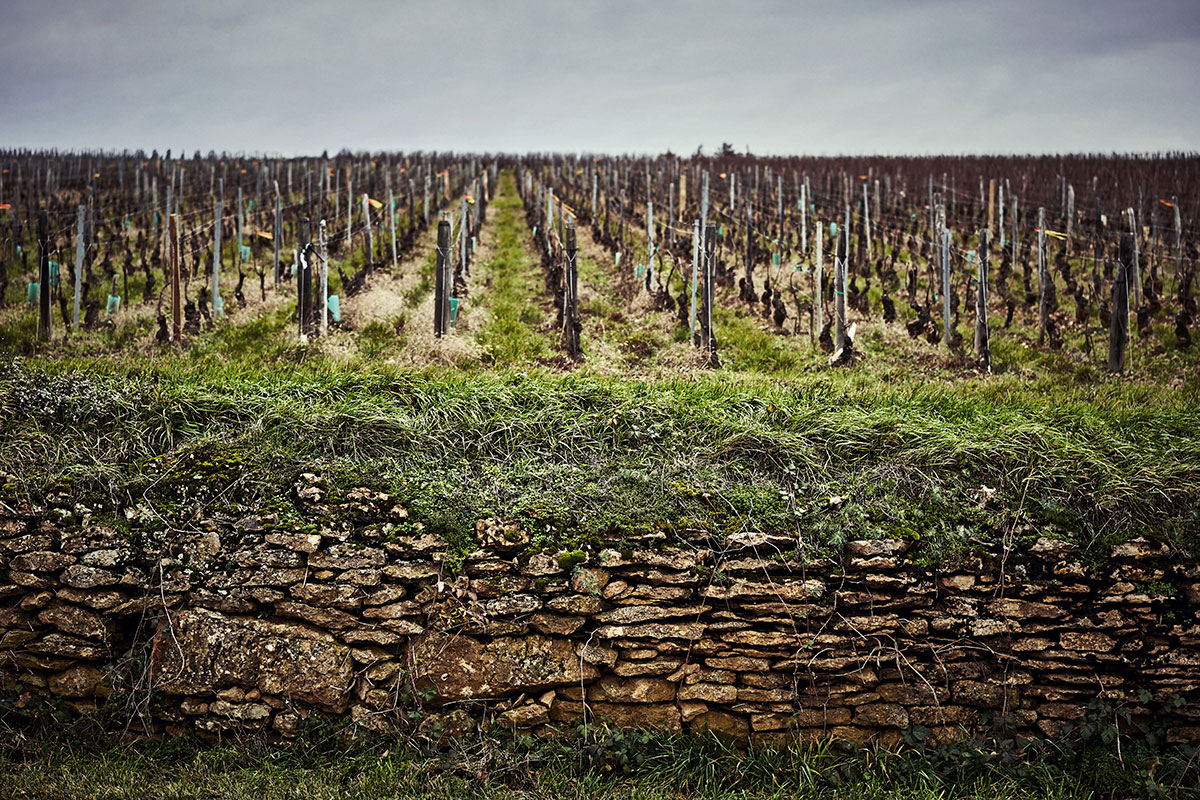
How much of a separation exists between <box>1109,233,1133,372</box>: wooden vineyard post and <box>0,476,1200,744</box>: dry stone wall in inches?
186

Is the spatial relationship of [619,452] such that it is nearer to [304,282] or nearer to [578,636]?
[578,636]

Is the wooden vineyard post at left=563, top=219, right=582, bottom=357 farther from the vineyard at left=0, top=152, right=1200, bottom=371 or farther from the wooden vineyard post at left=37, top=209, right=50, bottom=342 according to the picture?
the wooden vineyard post at left=37, top=209, right=50, bottom=342

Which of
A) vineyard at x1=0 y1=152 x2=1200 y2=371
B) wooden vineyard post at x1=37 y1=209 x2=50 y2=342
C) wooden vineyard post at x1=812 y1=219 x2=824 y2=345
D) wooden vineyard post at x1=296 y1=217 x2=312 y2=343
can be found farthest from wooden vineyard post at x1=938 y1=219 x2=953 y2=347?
wooden vineyard post at x1=37 y1=209 x2=50 y2=342

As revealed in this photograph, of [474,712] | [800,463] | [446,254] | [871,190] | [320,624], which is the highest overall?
[871,190]

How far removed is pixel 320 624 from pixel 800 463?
10.7 feet

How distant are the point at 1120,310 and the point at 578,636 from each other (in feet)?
24.0

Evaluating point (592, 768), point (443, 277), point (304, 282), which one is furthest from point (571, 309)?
point (592, 768)

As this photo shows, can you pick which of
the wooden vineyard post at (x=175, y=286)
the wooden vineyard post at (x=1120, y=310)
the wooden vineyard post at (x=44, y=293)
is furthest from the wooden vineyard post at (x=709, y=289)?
the wooden vineyard post at (x=44, y=293)

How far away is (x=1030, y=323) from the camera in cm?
1116

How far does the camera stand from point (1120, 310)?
8445 mm

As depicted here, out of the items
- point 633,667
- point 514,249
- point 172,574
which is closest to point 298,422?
point 172,574

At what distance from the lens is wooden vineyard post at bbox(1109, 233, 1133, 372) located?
27.4 feet

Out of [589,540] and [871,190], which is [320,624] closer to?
[589,540]

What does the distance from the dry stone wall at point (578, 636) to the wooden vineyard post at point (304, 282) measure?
14.4 ft
